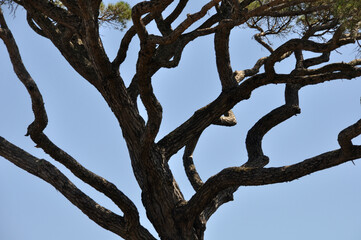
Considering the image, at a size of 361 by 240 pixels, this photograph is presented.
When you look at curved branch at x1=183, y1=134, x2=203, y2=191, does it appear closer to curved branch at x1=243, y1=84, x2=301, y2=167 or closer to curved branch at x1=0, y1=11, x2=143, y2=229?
curved branch at x1=243, y1=84, x2=301, y2=167

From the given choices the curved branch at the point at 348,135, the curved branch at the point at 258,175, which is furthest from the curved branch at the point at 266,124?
the curved branch at the point at 348,135

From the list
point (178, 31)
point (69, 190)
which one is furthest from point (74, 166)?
point (178, 31)

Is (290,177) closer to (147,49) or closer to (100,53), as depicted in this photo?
(147,49)

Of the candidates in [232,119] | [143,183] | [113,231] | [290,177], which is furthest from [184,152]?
[290,177]

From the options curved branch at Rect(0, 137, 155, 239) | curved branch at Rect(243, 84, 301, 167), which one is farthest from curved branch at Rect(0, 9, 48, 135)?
curved branch at Rect(243, 84, 301, 167)

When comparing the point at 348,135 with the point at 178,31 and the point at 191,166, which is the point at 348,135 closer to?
the point at 178,31

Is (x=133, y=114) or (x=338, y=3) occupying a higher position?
(x=133, y=114)

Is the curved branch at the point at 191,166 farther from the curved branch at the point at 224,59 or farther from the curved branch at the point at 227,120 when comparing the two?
the curved branch at the point at 224,59

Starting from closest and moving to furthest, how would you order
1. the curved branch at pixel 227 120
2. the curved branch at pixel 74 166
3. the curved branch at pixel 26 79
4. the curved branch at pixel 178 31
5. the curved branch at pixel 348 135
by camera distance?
the curved branch at pixel 348 135 → the curved branch at pixel 178 31 → the curved branch at pixel 26 79 → the curved branch at pixel 74 166 → the curved branch at pixel 227 120

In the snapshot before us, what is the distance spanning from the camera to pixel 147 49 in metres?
4.82

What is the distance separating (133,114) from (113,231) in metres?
1.36

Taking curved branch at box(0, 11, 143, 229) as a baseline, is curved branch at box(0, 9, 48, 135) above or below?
above

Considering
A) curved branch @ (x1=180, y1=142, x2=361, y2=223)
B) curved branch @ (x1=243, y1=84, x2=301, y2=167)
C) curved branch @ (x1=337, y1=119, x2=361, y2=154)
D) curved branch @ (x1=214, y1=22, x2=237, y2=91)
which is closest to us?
curved branch @ (x1=337, y1=119, x2=361, y2=154)

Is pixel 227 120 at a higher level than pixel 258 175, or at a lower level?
higher
